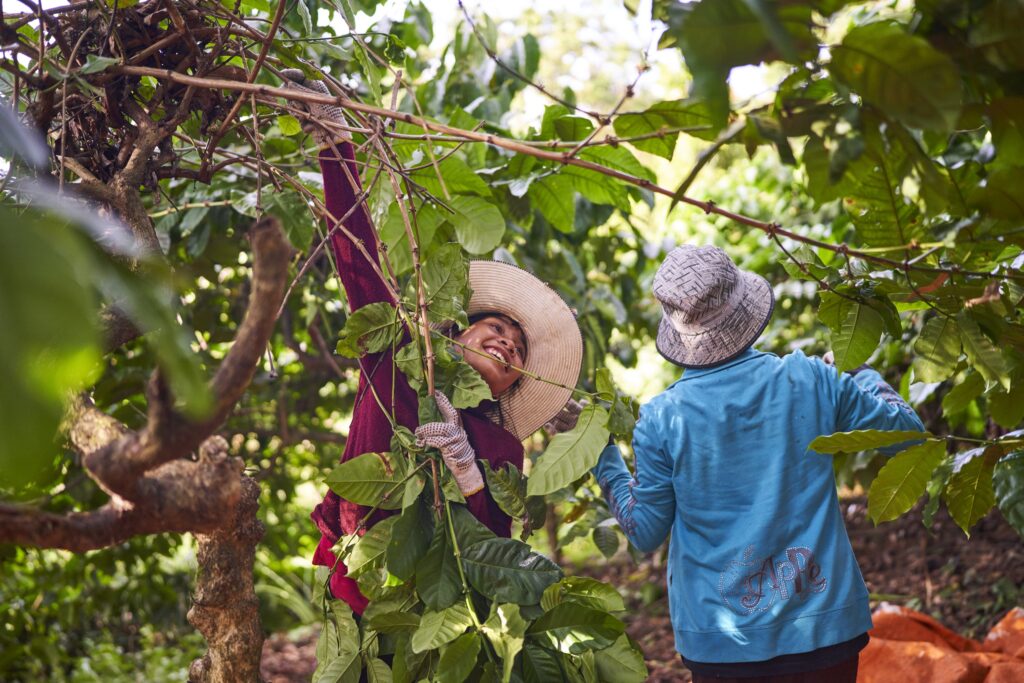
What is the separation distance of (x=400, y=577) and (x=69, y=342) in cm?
102

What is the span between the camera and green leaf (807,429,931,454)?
1.49 meters

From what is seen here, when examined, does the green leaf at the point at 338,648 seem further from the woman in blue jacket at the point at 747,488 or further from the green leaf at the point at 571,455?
the woman in blue jacket at the point at 747,488

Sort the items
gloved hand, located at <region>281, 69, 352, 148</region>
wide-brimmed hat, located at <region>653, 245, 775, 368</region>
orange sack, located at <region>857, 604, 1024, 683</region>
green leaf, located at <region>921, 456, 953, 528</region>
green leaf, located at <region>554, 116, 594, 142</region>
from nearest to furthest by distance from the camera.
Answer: gloved hand, located at <region>281, 69, 352, 148</region>
green leaf, located at <region>921, 456, 953, 528</region>
wide-brimmed hat, located at <region>653, 245, 775, 368</region>
green leaf, located at <region>554, 116, 594, 142</region>
orange sack, located at <region>857, 604, 1024, 683</region>

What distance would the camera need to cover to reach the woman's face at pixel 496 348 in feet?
6.40

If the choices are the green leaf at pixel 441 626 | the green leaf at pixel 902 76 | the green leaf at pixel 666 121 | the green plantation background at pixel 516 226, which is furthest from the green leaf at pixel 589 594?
the green leaf at pixel 902 76

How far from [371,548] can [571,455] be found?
37 centimetres

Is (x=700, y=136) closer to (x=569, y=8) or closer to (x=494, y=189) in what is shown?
(x=494, y=189)

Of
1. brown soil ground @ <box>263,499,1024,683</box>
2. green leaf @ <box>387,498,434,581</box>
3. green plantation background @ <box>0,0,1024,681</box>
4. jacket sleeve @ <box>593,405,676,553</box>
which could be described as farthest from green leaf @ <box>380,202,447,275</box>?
brown soil ground @ <box>263,499,1024,683</box>

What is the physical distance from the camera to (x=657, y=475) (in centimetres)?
194

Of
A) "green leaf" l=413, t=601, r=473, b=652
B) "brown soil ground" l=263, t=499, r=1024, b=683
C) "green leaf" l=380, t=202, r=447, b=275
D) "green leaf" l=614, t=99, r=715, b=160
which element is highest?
"green leaf" l=380, t=202, r=447, b=275

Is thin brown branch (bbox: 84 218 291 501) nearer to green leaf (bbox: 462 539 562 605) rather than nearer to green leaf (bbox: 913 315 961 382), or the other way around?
green leaf (bbox: 462 539 562 605)

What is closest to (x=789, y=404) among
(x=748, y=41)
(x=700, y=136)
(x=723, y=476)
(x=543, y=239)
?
(x=723, y=476)

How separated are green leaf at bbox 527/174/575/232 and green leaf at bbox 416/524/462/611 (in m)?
0.80

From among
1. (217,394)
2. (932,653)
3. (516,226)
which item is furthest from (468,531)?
(932,653)
